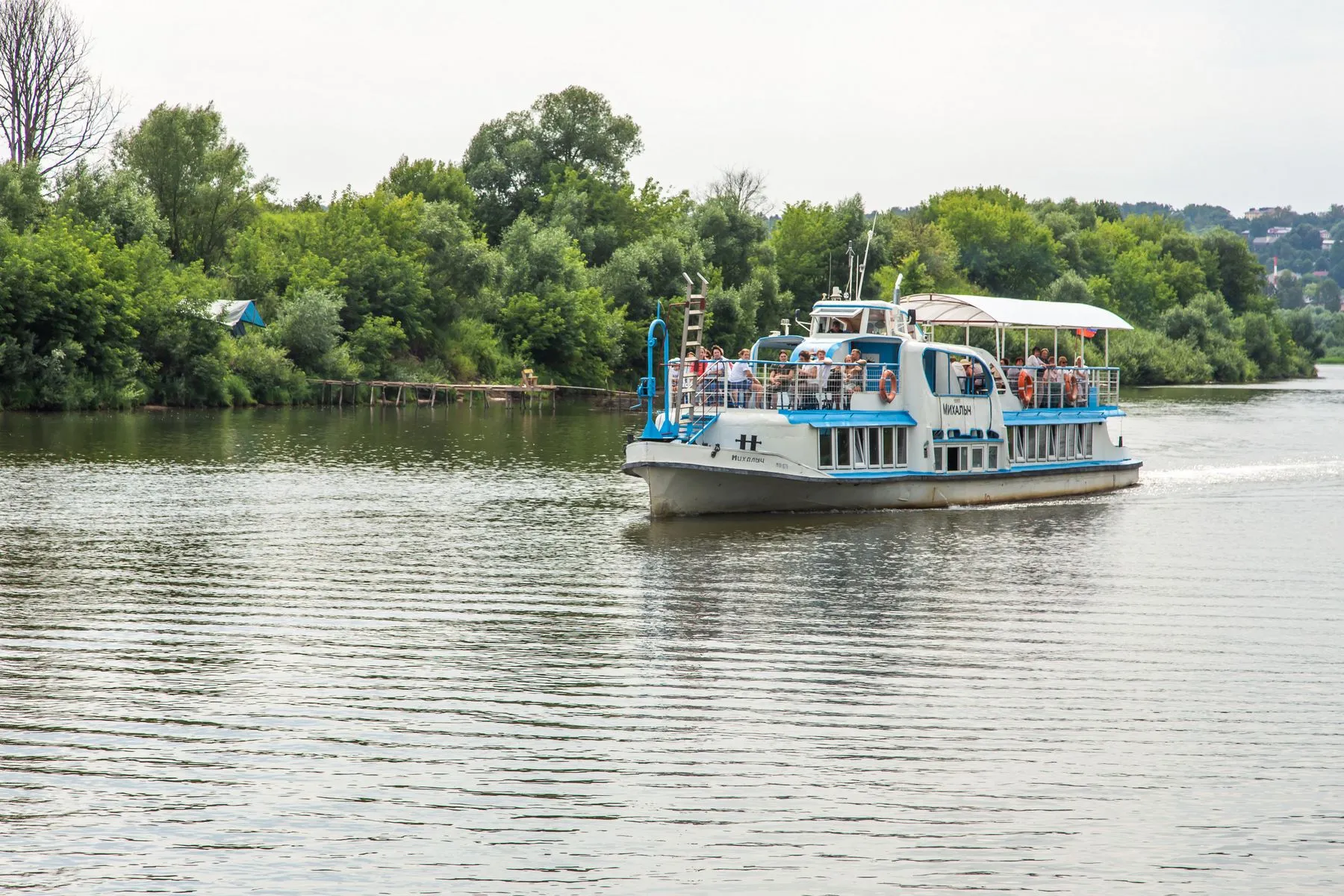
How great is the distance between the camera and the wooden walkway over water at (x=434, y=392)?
280ft

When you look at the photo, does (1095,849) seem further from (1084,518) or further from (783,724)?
(1084,518)

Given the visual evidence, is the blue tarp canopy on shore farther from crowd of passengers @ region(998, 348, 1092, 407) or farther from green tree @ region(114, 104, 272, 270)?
crowd of passengers @ region(998, 348, 1092, 407)

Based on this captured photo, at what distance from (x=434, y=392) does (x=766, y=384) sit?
178 ft

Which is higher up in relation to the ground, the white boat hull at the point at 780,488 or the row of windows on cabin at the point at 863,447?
the row of windows on cabin at the point at 863,447

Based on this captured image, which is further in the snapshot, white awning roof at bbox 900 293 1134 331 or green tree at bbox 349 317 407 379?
green tree at bbox 349 317 407 379

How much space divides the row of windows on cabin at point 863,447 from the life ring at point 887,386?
0.76 metres

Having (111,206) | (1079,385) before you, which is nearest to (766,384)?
(1079,385)

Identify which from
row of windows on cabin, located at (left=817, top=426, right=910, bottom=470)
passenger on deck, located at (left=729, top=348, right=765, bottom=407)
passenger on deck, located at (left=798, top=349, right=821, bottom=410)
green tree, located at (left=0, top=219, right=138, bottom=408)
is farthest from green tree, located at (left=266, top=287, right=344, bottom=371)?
row of windows on cabin, located at (left=817, top=426, right=910, bottom=470)

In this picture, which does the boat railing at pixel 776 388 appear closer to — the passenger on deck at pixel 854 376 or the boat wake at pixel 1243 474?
the passenger on deck at pixel 854 376

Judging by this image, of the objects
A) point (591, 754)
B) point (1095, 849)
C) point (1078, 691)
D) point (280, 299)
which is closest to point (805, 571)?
point (1078, 691)

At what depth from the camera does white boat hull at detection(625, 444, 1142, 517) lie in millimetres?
34219

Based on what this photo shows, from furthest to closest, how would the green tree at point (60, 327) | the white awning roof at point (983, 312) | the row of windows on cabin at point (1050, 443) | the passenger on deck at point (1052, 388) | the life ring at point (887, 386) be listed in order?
1. the green tree at point (60, 327)
2. the passenger on deck at point (1052, 388)
3. the white awning roof at point (983, 312)
4. the row of windows on cabin at point (1050, 443)
5. the life ring at point (887, 386)

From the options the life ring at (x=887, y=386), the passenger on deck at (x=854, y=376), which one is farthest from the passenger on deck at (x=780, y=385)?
the life ring at (x=887, y=386)

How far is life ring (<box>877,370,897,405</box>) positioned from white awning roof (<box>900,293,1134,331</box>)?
161 inches
